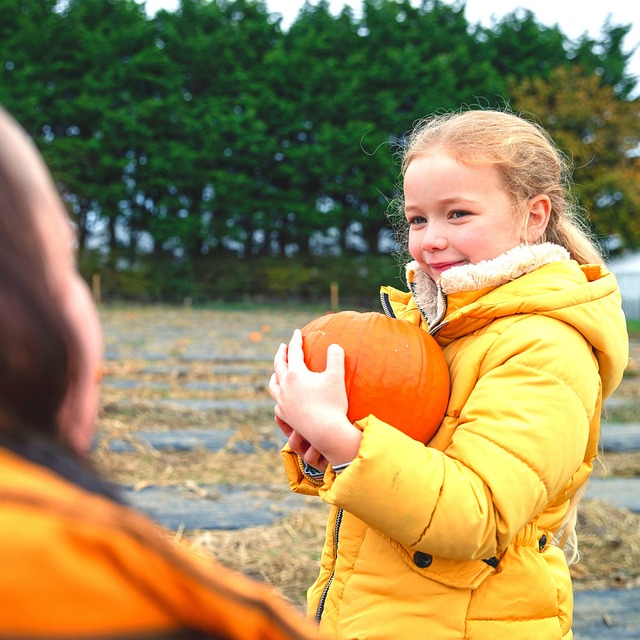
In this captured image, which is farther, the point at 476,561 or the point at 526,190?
the point at 526,190

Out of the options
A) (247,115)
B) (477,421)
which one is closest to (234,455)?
(477,421)

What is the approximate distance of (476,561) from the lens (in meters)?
1.52

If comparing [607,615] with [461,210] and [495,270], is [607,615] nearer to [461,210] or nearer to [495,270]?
[495,270]

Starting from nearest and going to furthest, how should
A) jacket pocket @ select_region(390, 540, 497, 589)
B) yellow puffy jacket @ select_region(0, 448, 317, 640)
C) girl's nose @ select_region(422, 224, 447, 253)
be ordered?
yellow puffy jacket @ select_region(0, 448, 317, 640), jacket pocket @ select_region(390, 540, 497, 589), girl's nose @ select_region(422, 224, 447, 253)

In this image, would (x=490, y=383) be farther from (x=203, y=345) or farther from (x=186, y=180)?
(x=186, y=180)

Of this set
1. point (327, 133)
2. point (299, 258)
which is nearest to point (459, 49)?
point (327, 133)

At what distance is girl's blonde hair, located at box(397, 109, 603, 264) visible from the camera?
69.4 inches

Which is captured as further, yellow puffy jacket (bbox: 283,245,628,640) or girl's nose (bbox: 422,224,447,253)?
girl's nose (bbox: 422,224,447,253)

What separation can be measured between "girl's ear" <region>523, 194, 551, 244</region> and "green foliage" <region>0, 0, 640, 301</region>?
2377 centimetres

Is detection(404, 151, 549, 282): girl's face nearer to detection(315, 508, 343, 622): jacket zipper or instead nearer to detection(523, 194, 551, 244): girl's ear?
detection(523, 194, 551, 244): girl's ear

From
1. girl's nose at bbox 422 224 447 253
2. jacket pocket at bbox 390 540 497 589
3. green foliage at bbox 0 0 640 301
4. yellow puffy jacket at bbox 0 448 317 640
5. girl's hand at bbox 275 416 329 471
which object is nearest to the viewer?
yellow puffy jacket at bbox 0 448 317 640

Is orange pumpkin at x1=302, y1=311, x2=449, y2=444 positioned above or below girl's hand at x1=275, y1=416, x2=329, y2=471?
above

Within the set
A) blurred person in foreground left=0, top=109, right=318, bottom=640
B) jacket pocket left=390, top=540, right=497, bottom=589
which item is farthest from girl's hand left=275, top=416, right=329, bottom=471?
blurred person in foreground left=0, top=109, right=318, bottom=640

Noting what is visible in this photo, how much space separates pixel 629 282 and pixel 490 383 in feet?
87.0
